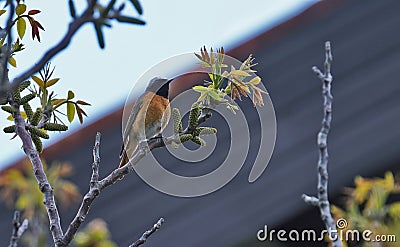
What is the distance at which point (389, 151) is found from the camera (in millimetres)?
3717

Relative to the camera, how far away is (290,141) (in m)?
3.80

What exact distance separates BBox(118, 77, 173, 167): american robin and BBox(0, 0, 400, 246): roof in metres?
0.92

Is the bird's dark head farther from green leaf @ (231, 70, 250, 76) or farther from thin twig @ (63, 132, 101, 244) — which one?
thin twig @ (63, 132, 101, 244)

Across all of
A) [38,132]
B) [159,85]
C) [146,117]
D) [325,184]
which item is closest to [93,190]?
[38,132]

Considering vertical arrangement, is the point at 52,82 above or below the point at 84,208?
above

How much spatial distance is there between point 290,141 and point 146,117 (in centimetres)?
147

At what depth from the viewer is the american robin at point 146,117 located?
2.30 meters

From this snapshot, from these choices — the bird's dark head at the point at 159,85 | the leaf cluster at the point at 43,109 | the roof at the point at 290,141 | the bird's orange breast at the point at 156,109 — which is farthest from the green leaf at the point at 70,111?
the roof at the point at 290,141

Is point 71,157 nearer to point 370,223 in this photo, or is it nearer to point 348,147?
point 348,147

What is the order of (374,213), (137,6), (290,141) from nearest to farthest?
(137,6)
(374,213)
(290,141)

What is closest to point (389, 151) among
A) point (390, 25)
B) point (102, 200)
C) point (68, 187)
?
point (390, 25)

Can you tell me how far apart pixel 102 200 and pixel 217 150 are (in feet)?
2.15

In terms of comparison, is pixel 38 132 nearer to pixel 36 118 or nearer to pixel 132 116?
pixel 36 118

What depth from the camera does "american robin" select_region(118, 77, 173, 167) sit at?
2.30 metres
